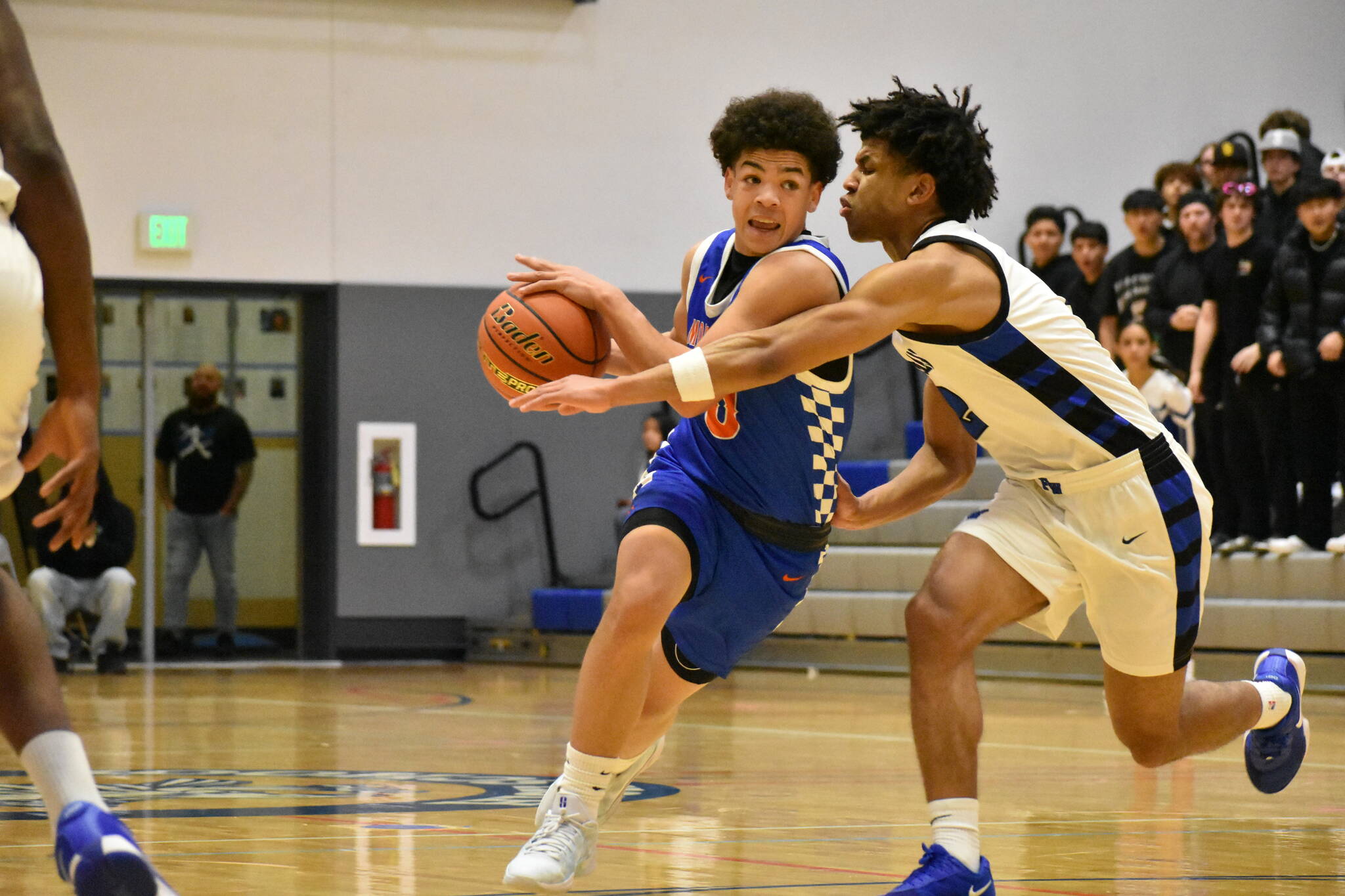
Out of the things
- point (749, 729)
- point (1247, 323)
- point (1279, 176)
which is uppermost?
point (1279, 176)

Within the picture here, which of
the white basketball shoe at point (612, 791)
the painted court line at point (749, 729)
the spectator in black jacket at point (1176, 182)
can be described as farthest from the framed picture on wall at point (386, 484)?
the white basketball shoe at point (612, 791)

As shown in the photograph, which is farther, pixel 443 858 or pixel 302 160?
pixel 302 160

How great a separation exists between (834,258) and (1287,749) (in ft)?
5.24


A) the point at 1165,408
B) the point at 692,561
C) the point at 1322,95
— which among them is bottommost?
the point at 692,561

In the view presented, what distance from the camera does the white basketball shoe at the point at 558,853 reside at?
110 inches

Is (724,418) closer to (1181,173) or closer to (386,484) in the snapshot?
(1181,173)

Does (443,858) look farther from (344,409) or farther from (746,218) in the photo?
(344,409)

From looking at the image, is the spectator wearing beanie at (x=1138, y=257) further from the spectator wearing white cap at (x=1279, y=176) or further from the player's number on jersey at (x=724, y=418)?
the player's number on jersey at (x=724, y=418)

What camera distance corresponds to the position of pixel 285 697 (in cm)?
828

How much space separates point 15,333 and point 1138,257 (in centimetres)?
838

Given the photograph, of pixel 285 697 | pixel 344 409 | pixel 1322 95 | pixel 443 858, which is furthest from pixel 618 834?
pixel 1322 95

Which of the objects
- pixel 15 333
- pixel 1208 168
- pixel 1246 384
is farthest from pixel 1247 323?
pixel 15 333

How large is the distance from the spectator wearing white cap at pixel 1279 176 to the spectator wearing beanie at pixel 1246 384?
0.36ft

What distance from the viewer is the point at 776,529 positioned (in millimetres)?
3227
